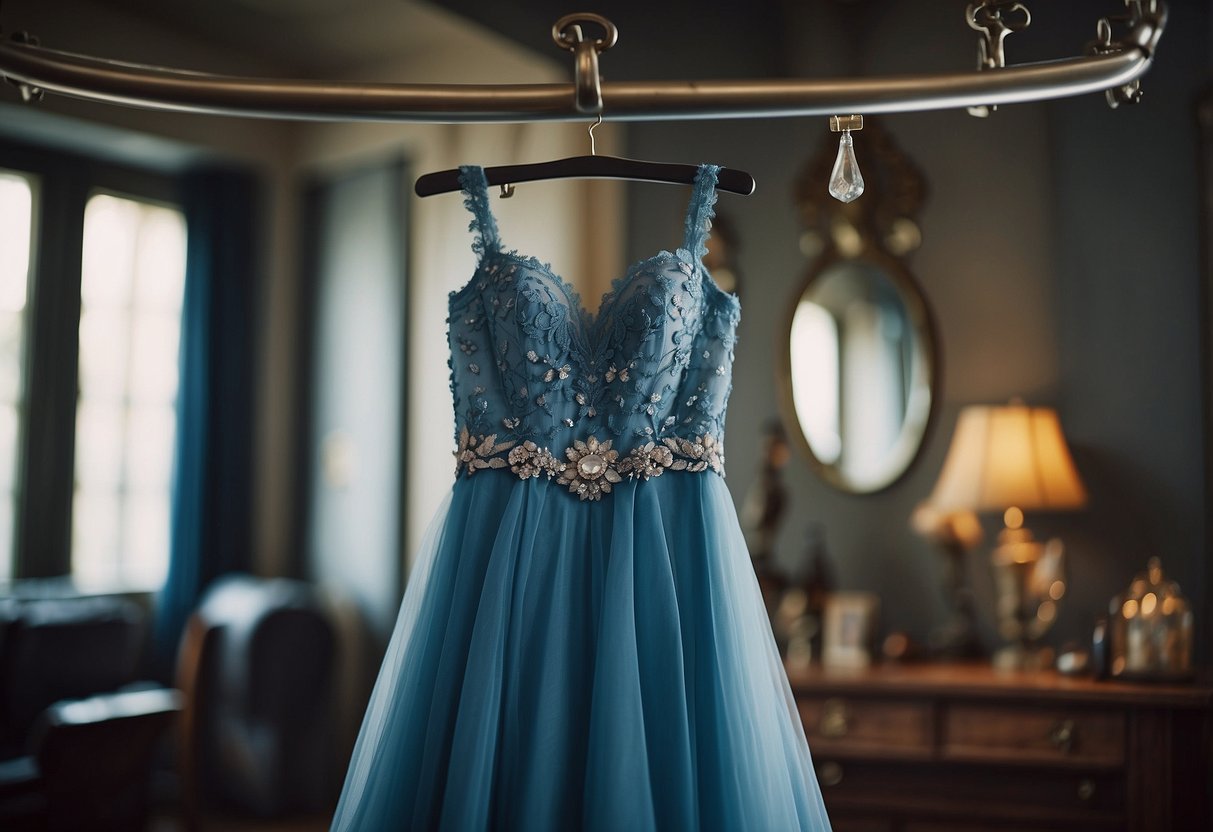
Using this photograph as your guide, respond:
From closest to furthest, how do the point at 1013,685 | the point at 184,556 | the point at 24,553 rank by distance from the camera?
1. the point at 1013,685
2. the point at 24,553
3. the point at 184,556

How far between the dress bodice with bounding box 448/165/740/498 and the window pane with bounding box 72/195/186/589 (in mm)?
3095

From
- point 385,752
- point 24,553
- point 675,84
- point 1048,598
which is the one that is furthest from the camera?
point 24,553

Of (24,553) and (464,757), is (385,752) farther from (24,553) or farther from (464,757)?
(24,553)

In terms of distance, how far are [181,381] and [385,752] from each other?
327 centimetres

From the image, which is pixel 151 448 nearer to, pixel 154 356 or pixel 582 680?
pixel 154 356

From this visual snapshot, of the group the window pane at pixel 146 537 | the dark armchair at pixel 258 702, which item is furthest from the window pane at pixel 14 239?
the dark armchair at pixel 258 702

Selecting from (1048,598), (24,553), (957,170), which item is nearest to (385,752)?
(1048,598)

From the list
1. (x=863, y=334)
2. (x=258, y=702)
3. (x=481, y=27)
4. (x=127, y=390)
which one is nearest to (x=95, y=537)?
(x=127, y=390)

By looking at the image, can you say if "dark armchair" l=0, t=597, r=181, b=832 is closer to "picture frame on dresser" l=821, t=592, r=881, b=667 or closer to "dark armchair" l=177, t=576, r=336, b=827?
"dark armchair" l=177, t=576, r=336, b=827

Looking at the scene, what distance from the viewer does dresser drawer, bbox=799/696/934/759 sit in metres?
2.58

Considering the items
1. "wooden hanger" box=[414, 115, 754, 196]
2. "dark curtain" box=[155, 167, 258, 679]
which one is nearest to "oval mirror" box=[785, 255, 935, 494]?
"wooden hanger" box=[414, 115, 754, 196]

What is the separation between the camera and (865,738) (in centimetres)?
263

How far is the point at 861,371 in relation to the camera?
10.5ft

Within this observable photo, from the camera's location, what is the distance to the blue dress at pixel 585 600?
133 cm
